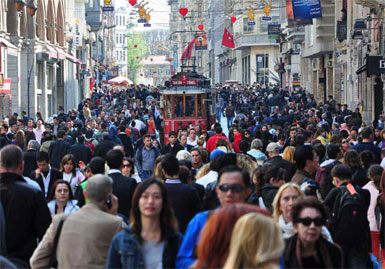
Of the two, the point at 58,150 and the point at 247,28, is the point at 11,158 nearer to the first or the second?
the point at 58,150

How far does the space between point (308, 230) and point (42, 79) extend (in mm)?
40108

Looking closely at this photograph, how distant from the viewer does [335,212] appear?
8.97m

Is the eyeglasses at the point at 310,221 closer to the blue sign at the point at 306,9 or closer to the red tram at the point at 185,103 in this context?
the red tram at the point at 185,103

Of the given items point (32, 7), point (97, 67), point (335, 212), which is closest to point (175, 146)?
point (335, 212)

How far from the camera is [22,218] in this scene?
7.62 meters

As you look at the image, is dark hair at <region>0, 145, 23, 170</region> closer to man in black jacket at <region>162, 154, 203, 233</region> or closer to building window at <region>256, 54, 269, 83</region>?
man in black jacket at <region>162, 154, 203, 233</region>

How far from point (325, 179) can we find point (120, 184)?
99.6 inches

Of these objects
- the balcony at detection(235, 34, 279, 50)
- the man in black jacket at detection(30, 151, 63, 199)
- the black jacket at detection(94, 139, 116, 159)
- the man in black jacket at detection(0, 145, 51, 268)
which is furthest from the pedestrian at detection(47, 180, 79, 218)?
the balcony at detection(235, 34, 279, 50)

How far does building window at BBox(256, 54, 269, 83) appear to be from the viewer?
3644 inches

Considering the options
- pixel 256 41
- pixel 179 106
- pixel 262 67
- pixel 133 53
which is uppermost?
pixel 133 53

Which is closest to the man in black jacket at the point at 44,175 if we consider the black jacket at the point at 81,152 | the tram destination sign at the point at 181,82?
the black jacket at the point at 81,152

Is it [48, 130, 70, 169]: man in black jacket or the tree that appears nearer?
[48, 130, 70, 169]: man in black jacket

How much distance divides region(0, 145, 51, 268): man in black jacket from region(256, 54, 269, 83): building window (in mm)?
85089

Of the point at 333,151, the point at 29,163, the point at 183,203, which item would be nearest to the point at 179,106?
the point at 29,163
